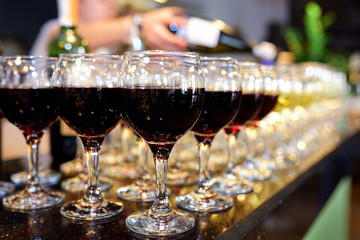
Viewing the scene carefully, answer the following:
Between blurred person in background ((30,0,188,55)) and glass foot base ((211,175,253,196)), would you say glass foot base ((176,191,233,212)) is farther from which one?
blurred person in background ((30,0,188,55))

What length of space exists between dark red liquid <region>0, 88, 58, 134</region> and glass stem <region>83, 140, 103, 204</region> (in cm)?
11

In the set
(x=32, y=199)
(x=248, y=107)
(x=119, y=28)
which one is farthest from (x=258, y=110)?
(x=119, y=28)

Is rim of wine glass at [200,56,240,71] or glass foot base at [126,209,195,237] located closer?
glass foot base at [126,209,195,237]

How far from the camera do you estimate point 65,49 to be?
→ 123cm

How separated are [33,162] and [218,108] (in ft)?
1.20

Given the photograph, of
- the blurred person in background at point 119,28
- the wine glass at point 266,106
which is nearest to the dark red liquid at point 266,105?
the wine glass at point 266,106

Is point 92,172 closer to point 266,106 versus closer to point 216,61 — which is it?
point 216,61

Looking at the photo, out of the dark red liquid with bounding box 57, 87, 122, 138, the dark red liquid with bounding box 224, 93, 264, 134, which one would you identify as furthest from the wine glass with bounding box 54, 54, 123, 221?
the dark red liquid with bounding box 224, 93, 264, 134

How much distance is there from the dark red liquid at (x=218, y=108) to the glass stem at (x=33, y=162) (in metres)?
0.32

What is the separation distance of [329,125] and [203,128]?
1.76m

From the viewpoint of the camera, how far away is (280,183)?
0.97 m

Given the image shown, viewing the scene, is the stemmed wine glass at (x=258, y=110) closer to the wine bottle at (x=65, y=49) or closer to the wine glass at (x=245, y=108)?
the wine glass at (x=245, y=108)

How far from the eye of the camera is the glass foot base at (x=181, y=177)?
948mm

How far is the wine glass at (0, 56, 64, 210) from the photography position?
29.5 inches
